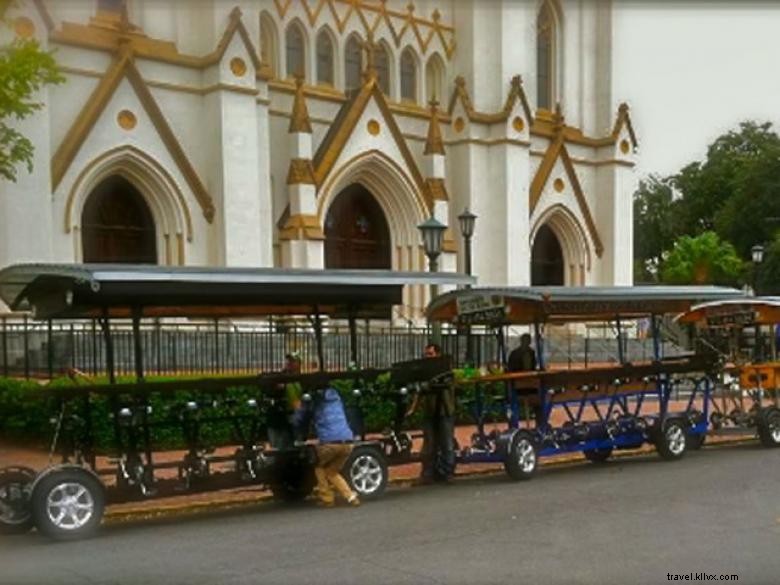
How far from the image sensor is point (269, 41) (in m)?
28.8

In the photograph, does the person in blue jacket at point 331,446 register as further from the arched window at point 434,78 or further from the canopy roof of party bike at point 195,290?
the arched window at point 434,78

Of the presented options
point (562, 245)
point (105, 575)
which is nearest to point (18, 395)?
point (105, 575)

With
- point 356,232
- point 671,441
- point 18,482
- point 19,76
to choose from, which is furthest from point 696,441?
point 356,232

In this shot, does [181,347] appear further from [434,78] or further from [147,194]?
[434,78]

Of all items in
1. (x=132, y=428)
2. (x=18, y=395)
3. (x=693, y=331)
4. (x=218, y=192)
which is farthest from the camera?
(x=218, y=192)

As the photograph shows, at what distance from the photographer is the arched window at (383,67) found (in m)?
31.5

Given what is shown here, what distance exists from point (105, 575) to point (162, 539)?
1.65 meters

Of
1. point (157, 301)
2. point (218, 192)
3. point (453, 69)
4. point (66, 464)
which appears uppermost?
point (453, 69)

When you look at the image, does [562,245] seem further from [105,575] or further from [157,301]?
[105,575]

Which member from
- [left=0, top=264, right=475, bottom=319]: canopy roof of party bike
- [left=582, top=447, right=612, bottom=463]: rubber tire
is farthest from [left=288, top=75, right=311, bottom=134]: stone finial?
[left=0, top=264, right=475, bottom=319]: canopy roof of party bike

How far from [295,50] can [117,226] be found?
7984mm

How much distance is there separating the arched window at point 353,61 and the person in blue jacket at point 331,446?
20503mm

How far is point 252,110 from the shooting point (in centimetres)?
2627

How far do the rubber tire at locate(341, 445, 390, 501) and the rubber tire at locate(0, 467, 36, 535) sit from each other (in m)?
3.38
